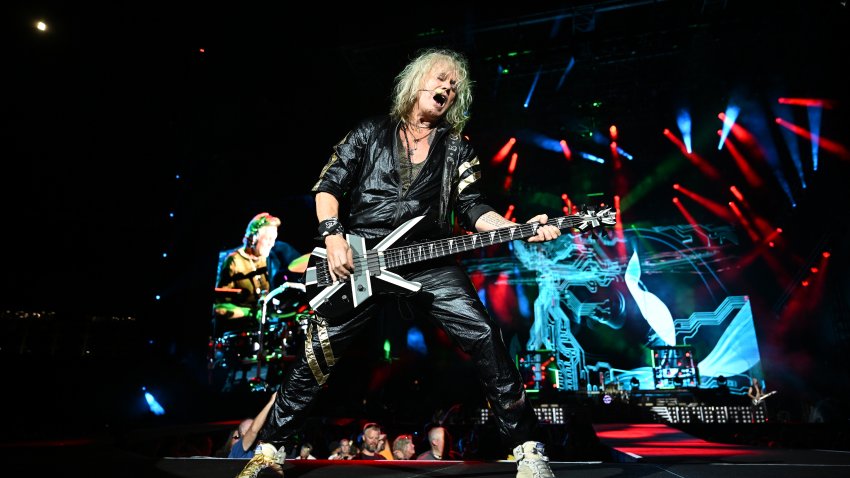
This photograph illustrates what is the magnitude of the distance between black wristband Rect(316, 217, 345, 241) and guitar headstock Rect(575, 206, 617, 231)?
1.38 meters

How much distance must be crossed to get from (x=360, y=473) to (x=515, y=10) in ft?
32.0

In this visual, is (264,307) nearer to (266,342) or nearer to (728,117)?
(266,342)

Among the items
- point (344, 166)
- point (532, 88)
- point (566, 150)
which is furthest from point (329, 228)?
point (566, 150)

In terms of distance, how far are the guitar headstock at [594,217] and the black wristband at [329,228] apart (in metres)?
1.38

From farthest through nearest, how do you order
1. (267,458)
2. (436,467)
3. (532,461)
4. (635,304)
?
(635,304), (436,467), (267,458), (532,461)

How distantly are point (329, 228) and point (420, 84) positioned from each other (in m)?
1.12

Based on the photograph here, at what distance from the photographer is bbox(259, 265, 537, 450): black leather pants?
7.84 ft

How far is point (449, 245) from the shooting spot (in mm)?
2637

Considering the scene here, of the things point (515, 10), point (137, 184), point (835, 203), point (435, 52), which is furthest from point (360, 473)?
point (835, 203)

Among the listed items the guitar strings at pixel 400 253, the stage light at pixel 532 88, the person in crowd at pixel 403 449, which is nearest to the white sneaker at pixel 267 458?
the guitar strings at pixel 400 253

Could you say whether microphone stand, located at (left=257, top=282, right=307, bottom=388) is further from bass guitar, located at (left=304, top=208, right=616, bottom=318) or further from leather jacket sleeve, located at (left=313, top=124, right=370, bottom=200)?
bass guitar, located at (left=304, top=208, right=616, bottom=318)

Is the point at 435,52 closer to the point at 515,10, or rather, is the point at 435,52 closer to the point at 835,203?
the point at 515,10

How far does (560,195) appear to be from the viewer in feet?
53.8

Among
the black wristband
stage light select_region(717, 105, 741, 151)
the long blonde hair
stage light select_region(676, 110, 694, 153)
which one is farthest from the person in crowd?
stage light select_region(717, 105, 741, 151)
